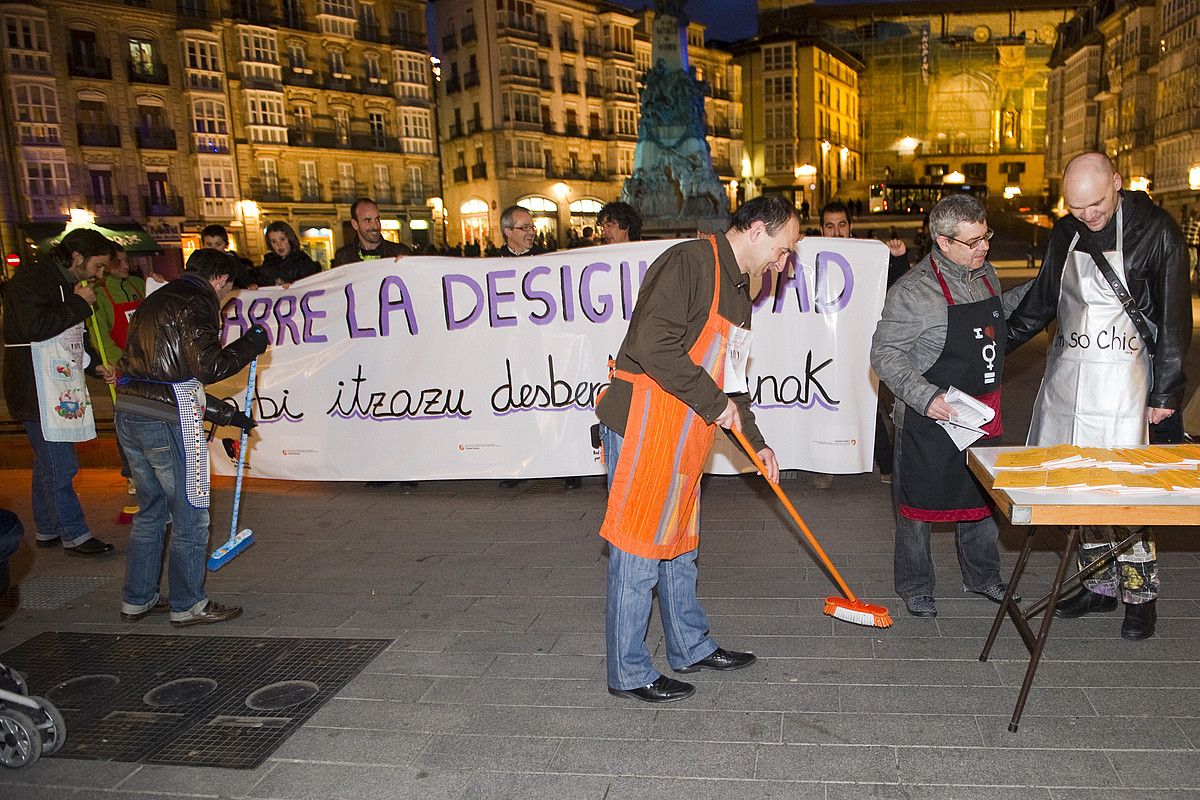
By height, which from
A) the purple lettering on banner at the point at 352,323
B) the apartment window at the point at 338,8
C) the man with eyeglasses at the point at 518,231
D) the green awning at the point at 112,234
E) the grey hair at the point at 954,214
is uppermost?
the apartment window at the point at 338,8

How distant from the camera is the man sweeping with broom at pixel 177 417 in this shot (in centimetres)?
432

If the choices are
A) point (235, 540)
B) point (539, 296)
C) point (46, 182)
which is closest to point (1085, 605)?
point (539, 296)

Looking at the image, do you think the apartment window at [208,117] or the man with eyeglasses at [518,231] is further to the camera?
the apartment window at [208,117]

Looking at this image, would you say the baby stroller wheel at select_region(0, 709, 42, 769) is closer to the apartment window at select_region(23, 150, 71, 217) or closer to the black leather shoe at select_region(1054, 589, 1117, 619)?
the black leather shoe at select_region(1054, 589, 1117, 619)

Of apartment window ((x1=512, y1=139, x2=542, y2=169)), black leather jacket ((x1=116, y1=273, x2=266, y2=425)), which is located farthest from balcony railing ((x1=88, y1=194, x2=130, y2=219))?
black leather jacket ((x1=116, y1=273, x2=266, y2=425))

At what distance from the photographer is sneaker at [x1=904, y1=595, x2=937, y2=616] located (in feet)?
13.9

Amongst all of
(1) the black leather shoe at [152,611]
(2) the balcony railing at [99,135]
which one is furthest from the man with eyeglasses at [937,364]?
(2) the balcony railing at [99,135]

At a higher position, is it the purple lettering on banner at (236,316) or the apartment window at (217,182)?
the apartment window at (217,182)

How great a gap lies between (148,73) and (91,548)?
135ft

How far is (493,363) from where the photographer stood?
6801 mm

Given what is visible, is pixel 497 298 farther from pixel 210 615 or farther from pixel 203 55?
pixel 203 55

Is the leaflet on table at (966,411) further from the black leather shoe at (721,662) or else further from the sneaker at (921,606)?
the black leather shoe at (721,662)

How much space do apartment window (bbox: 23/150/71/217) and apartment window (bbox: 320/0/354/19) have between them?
50.0 feet

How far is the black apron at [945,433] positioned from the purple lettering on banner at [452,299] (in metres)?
3.56
